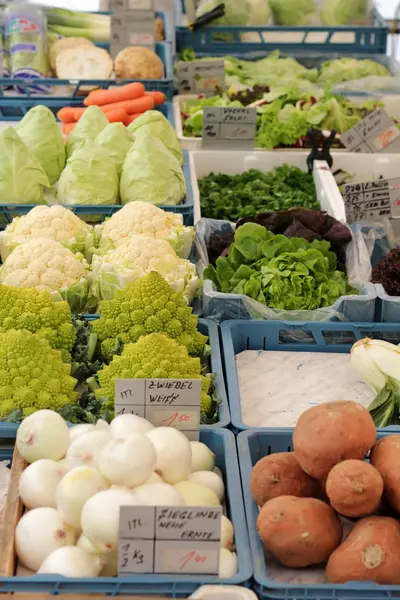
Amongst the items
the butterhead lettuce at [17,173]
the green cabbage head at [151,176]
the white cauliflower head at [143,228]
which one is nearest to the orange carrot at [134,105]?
the green cabbage head at [151,176]

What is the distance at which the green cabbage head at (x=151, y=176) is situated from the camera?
125 inches

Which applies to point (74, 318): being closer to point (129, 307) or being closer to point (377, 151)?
point (129, 307)

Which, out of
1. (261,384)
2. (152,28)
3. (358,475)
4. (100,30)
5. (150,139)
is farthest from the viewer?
(100,30)

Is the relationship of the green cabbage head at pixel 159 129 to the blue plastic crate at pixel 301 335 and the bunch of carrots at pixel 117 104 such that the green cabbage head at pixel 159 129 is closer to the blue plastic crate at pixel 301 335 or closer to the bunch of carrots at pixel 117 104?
the bunch of carrots at pixel 117 104

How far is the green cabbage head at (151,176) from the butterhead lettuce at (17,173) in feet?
1.17

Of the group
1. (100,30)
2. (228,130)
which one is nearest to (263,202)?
(228,130)

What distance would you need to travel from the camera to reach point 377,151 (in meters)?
4.03

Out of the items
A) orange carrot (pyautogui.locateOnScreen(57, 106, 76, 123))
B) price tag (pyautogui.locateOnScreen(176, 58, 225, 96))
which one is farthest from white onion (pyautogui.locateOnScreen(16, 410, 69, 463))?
price tag (pyautogui.locateOnScreen(176, 58, 225, 96))

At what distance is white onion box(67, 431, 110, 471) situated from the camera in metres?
1.64

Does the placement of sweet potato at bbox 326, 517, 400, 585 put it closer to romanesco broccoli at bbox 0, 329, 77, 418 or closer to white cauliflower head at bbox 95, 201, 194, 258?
romanesco broccoli at bbox 0, 329, 77, 418

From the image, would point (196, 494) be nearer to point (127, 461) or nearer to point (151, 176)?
point (127, 461)

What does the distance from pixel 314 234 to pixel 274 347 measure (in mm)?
552

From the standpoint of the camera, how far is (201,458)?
1.82m

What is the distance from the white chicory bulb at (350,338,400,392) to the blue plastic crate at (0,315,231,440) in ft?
1.40
